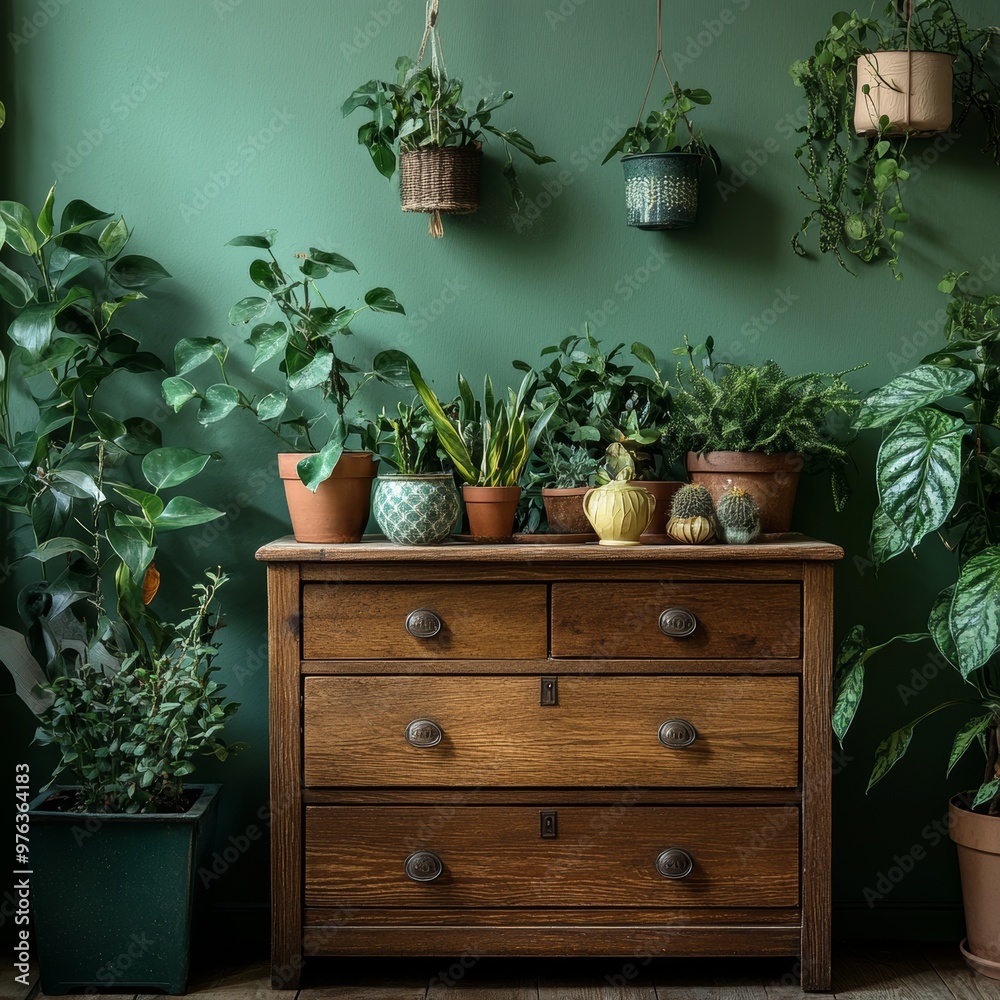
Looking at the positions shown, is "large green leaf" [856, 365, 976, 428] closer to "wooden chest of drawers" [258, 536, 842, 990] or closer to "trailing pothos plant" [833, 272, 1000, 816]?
"trailing pothos plant" [833, 272, 1000, 816]

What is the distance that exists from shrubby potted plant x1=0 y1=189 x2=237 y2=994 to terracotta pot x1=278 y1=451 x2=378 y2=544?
0.20 m

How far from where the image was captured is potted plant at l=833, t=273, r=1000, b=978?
209 centimetres

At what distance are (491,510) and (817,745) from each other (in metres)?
0.82

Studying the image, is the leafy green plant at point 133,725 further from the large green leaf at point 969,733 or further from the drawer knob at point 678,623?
the large green leaf at point 969,733

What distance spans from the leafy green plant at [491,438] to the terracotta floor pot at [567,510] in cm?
9

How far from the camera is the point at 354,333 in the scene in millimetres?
2574

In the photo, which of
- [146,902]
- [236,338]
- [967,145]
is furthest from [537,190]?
→ [146,902]

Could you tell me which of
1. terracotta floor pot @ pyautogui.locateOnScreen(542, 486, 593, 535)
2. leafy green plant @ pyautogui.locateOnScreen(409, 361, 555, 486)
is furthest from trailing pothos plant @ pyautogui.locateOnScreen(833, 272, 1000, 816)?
leafy green plant @ pyautogui.locateOnScreen(409, 361, 555, 486)

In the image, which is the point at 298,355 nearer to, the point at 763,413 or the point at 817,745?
the point at 763,413

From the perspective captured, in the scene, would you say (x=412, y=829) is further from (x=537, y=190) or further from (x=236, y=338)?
(x=537, y=190)

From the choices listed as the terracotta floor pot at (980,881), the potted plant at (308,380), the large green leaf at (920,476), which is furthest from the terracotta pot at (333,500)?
the terracotta floor pot at (980,881)

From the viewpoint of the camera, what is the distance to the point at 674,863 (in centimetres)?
220

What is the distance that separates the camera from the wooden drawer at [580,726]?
2.20 meters

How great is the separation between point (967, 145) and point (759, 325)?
2.09 ft
